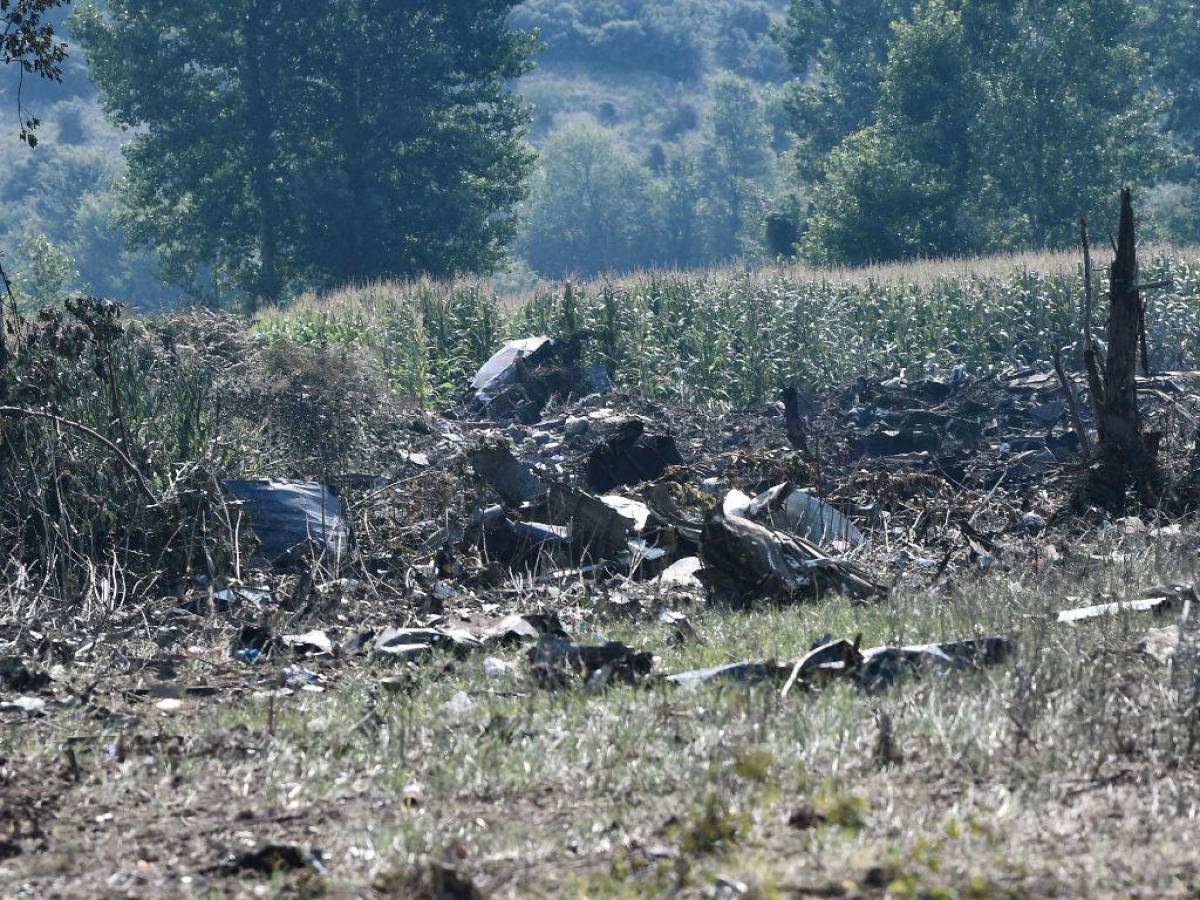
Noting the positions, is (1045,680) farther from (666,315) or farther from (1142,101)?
(1142,101)

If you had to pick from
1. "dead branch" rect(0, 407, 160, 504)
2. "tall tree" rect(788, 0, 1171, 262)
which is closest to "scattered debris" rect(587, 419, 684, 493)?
"dead branch" rect(0, 407, 160, 504)

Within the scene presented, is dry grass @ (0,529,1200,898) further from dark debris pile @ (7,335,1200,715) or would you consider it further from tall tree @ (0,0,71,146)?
tall tree @ (0,0,71,146)

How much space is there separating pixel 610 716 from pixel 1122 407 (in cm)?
568

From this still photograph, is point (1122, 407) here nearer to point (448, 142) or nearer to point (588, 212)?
point (448, 142)

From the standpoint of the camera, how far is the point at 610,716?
4.48 meters

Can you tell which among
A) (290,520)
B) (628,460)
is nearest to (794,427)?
(628,460)

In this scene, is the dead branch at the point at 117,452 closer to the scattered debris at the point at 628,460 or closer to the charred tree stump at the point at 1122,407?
the scattered debris at the point at 628,460

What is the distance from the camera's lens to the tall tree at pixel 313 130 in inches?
1469

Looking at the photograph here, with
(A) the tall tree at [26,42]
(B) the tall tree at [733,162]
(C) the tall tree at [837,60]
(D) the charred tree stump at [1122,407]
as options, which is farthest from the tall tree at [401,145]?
(B) the tall tree at [733,162]

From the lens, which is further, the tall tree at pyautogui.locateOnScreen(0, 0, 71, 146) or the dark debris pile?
the tall tree at pyautogui.locateOnScreen(0, 0, 71, 146)

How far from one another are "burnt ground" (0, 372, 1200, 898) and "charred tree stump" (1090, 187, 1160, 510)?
0.31 m

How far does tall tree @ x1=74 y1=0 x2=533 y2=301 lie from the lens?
3731cm

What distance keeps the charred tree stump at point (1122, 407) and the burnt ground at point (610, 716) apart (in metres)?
0.31

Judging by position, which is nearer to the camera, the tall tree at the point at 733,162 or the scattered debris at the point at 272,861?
the scattered debris at the point at 272,861
